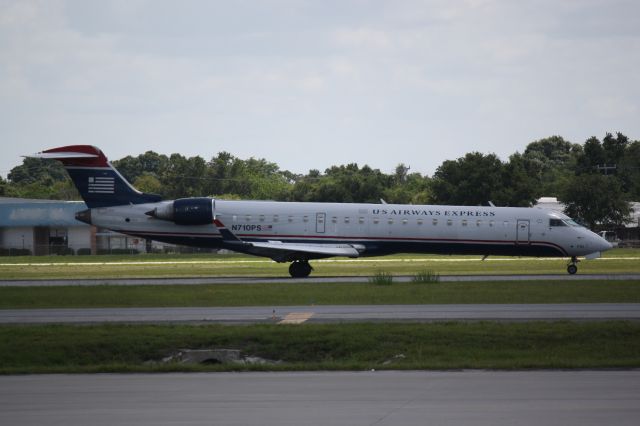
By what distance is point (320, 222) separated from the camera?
1704 inches

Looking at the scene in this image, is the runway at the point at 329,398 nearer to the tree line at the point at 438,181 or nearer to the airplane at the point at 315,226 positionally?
the airplane at the point at 315,226

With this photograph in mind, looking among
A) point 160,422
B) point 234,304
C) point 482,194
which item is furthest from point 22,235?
point 160,422

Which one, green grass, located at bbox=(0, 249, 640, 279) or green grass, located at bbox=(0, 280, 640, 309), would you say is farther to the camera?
green grass, located at bbox=(0, 249, 640, 279)

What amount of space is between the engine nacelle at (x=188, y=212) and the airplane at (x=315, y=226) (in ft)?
0.14

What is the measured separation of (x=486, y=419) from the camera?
39.9ft

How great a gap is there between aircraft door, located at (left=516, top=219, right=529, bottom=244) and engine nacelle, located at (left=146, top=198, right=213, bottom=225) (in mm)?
13081

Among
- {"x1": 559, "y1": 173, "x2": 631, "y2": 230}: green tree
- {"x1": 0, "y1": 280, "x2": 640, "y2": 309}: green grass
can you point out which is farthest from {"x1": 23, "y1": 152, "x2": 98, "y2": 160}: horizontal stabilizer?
{"x1": 559, "y1": 173, "x2": 631, "y2": 230}: green tree

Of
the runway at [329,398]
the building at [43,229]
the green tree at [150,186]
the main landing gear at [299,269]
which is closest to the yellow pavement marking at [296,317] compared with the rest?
the runway at [329,398]

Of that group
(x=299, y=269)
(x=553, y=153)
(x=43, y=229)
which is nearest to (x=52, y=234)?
(x=43, y=229)

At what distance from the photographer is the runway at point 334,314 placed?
2423 cm

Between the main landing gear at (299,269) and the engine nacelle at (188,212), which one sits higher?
the engine nacelle at (188,212)

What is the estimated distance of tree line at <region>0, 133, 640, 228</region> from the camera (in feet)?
298

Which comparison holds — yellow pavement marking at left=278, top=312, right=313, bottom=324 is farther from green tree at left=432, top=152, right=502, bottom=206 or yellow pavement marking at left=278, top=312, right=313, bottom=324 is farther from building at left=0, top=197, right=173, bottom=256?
green tree at left=432, top=152, right=502, bottom=206

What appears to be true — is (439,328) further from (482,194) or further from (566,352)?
(482,194)
